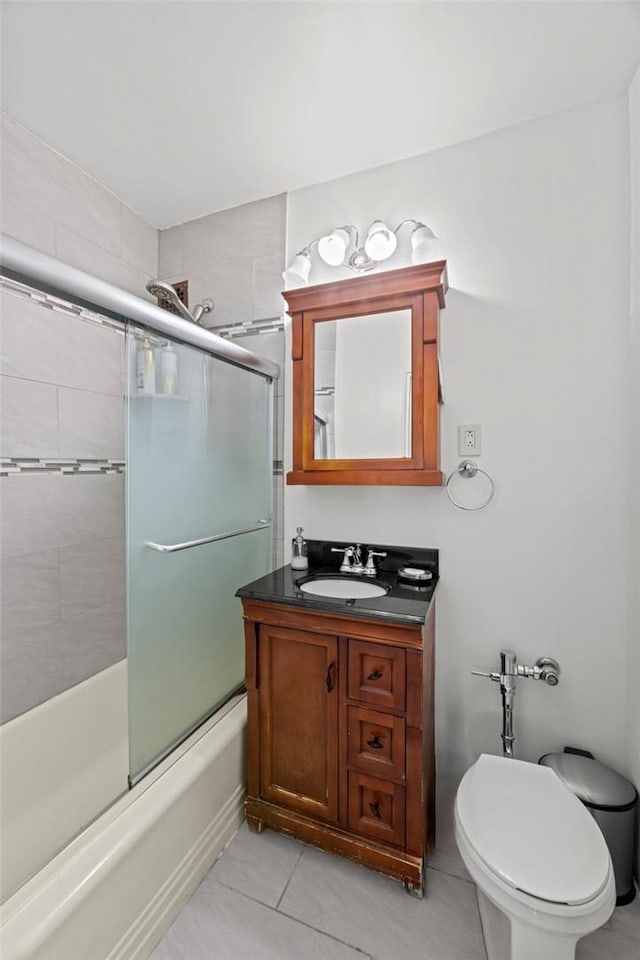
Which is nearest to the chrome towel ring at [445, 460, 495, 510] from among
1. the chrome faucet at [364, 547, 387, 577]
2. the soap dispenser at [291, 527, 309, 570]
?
the chrome faucet at [364, 547, 387, 577]

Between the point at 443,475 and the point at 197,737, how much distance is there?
125 centimetres

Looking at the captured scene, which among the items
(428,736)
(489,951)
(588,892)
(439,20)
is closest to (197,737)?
(428,736)

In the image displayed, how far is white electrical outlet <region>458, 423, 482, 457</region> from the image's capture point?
150cm

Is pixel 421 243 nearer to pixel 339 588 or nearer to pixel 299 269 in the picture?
pixel 299 269

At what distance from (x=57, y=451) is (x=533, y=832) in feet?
5.96

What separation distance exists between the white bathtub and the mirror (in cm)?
110

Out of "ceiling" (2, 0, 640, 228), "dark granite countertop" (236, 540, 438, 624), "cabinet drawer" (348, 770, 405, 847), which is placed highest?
"ceiling" (2, 0, 640, 228)

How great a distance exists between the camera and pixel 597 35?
1.17 m

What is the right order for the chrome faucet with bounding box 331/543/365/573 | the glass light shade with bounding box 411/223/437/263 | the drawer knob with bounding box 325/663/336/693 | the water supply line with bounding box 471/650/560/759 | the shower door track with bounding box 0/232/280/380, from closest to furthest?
the shower door track with bounding box 0/232/280/380 → the drawer knob with bounding box 325/663/336/693 → the water supply line with bounding box 471/650/560/759 → the glass light shade with bounding box 411/223/437/263 → the chrome faucet with bounding box 331/543/365/573

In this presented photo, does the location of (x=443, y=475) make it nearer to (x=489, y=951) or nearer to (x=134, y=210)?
(x=489, y=951)

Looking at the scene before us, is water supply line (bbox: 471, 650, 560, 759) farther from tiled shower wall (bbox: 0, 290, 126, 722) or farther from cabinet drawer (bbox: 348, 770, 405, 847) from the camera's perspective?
tiled shower wall (bbox: 0, 290, 126, 722)

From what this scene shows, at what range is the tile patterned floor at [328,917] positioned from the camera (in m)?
1.08

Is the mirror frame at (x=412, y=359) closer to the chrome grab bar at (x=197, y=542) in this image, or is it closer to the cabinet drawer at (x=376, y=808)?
the chrome grab bar at (x=197, y=542)

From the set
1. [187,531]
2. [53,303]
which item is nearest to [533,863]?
[187,531]
